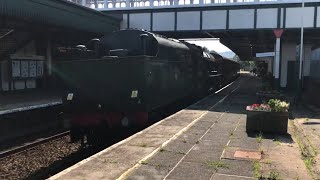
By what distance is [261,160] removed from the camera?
23.1 ft

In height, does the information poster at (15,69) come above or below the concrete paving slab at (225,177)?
above

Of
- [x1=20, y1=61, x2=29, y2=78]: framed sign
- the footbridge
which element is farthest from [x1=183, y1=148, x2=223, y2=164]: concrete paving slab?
[x1=20, y1=61, x2=29, y2=78]: framed sign

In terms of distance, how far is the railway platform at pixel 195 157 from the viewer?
20.2ft

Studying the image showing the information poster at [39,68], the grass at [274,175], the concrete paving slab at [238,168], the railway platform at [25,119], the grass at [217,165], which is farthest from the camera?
the information poster at [39,68]

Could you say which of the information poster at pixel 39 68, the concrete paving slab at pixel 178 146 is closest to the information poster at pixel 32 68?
the information poster at pixel 39 68

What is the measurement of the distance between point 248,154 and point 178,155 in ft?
4.51

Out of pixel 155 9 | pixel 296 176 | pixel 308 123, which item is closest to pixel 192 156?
pixel 296 176

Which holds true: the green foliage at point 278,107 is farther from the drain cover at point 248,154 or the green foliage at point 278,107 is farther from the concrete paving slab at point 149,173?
the concrete paving slab at point 149,173

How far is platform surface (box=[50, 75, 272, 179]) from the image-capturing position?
6.14m

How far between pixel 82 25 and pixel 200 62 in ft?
22.2

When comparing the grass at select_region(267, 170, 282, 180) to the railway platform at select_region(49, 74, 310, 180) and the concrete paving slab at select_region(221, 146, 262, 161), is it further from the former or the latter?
the concrete paving slab at select_region(221, 146, 262, 161)

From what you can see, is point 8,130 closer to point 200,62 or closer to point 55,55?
point 200,62

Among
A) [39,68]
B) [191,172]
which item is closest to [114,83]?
[191,172]

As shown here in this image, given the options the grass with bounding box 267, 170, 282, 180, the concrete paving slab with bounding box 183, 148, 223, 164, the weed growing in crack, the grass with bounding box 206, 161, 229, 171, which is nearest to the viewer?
the grass with bounding box 267, 170, 282, 180
